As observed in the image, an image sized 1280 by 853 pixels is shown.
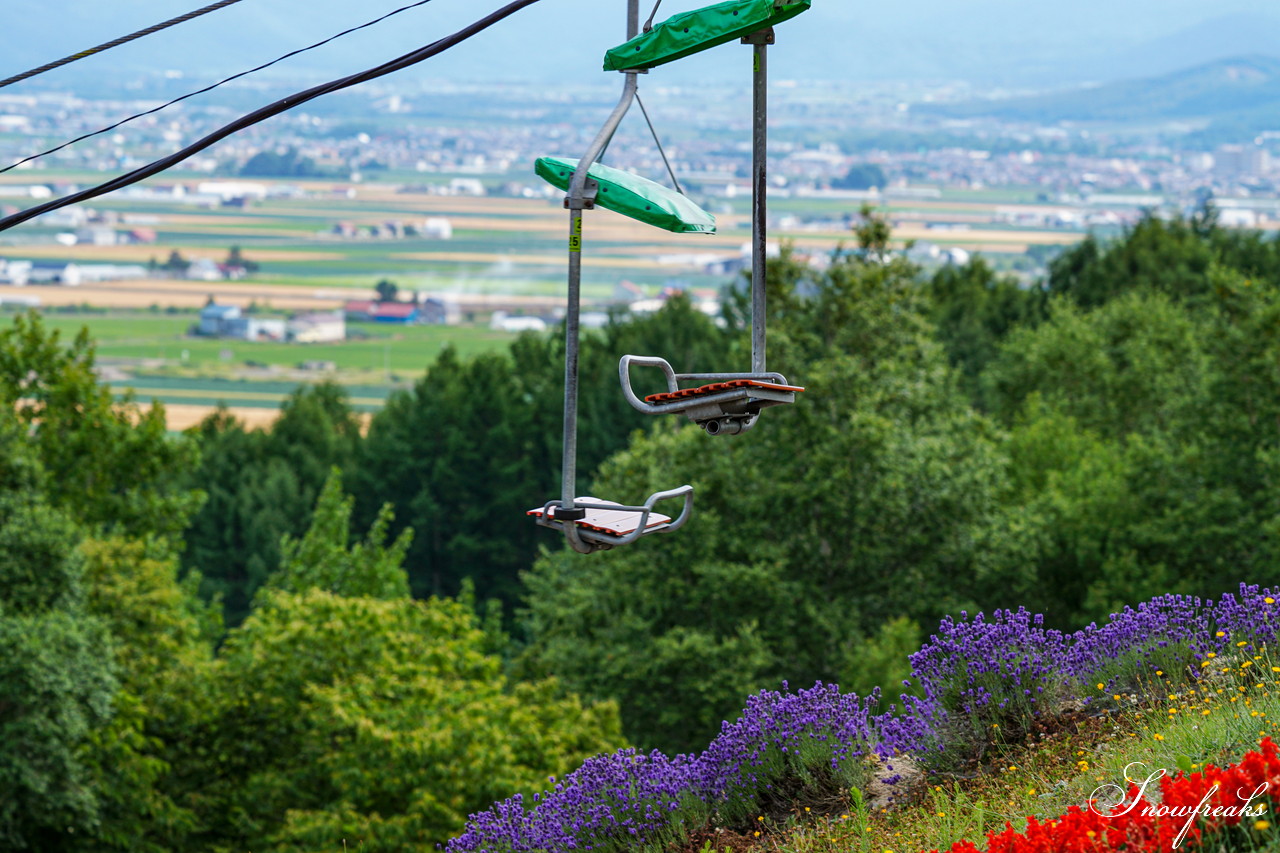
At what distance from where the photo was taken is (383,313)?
7687 inches

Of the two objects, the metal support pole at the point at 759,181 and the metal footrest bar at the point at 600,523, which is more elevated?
the metal support pole at the point at 759,181

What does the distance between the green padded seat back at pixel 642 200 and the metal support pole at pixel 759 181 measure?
8.3 inches

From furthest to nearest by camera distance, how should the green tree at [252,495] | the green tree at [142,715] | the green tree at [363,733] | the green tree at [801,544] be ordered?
the green tree at [252,495] → the green tree at [801,544] → the green tree at [142,715] → the green tree at [363,733]

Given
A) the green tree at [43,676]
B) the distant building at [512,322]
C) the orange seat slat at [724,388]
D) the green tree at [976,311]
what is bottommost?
the distant building at [512,322]

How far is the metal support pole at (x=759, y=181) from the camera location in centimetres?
560

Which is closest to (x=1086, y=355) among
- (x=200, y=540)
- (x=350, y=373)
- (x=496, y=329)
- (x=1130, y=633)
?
(x=1130, y=633)

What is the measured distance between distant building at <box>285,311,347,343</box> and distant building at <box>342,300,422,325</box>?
108 inches

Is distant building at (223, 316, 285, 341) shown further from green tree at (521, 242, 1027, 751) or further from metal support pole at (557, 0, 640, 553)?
metal support pole at (557, 0, 640, 553)

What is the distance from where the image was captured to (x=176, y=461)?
31.8 metres

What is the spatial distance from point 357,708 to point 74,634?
4054 millimetres

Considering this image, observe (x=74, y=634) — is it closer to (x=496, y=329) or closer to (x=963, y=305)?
(x=963, y=305)

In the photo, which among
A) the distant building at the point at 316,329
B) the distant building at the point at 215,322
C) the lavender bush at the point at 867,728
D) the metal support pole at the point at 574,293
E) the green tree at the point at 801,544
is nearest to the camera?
the metal support pole at the point at 574,293

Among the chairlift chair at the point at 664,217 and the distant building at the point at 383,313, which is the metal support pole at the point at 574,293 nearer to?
the chairlift chair at the point at 664,217

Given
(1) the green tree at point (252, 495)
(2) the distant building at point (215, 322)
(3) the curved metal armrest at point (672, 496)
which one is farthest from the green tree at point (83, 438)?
(2) the distant building at point (215, 322)
